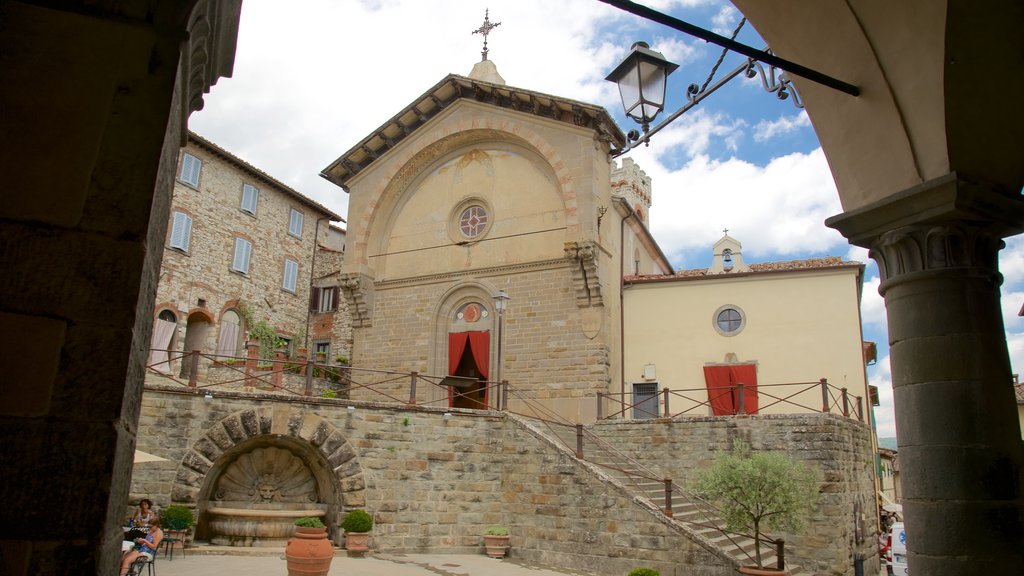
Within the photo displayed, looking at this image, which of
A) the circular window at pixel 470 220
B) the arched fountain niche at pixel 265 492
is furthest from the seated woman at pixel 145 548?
the circular window at pixel 470 220

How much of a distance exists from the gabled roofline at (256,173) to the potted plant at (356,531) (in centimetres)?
1498

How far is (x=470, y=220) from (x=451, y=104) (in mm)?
3550

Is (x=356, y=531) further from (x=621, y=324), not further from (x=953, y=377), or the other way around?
(x=953, y=377)

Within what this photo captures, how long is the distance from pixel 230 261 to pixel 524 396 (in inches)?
495

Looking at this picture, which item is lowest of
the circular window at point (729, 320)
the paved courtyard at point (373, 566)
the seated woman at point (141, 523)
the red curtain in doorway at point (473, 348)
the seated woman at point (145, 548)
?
the paved courtyard at point (373, 566)

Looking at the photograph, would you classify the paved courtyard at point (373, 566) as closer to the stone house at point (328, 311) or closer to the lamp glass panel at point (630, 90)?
the lamp glass panel at point (630, 90)

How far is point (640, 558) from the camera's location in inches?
475

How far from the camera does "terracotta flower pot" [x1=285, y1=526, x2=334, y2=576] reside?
1000 centimetres

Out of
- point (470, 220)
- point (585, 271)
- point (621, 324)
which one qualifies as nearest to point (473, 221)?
point (470, 220)

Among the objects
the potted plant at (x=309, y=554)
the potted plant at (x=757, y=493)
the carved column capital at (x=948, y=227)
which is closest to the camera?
the carved column capital at (x=948, y=227)

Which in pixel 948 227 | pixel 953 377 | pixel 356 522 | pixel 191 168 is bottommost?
pixel 356 522

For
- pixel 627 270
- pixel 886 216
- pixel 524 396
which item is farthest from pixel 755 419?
pixel 886 216

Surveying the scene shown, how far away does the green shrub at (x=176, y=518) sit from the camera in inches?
461

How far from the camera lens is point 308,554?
10.0m
